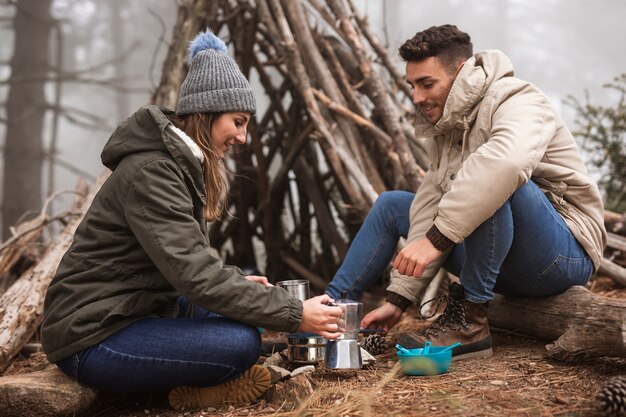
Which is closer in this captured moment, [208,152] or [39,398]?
[39,398]

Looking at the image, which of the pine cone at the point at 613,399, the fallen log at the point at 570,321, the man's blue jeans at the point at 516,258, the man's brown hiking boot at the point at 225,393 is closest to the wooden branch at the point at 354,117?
the man's blue jeans at the point at 516,258

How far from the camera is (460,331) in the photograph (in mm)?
2402

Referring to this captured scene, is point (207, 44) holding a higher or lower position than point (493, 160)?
higher

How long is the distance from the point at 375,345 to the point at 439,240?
63cm

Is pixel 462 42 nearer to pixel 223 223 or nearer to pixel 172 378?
pixel 172 378

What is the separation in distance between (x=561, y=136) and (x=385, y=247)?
2.72 feet

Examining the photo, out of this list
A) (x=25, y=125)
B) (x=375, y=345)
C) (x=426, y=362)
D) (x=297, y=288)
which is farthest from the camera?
(x=25, y=125)

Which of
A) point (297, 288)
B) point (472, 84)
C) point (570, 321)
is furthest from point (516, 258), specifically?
point (297, 288)

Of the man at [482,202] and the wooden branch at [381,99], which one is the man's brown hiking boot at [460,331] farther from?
the wooden branch at [381,99]

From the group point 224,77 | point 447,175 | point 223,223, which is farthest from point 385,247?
point 223,223

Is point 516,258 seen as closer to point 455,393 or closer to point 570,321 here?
point 570,321

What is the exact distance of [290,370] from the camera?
2441 millimetres

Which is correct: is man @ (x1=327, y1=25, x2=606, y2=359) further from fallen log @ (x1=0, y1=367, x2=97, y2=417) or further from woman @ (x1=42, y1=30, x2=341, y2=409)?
fallen log @ (x1=0, y1=367, x2=97, y2=417)

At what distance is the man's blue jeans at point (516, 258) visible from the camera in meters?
2.24
